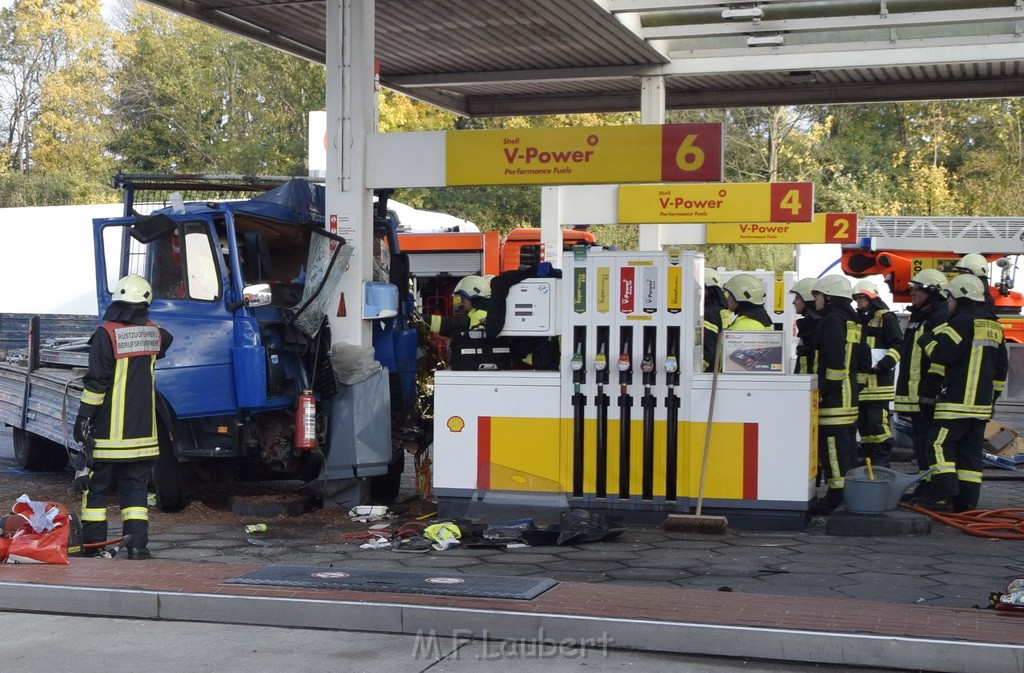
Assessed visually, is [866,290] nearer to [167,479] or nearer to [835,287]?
[835,287]

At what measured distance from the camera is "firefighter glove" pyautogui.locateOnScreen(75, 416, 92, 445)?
8570 millimetres

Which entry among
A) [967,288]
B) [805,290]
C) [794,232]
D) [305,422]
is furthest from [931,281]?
[794,232]

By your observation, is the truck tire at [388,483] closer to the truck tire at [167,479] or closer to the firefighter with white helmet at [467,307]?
the firefighter with white helmet at [467,307]

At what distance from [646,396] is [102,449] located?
4030mm

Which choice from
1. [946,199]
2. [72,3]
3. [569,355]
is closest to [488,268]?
[569,355]

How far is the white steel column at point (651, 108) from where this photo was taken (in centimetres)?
1711

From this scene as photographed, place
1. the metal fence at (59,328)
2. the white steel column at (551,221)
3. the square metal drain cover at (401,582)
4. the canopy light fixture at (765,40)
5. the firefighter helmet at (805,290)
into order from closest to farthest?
1. the square metal drain cover at (401,582)
2. the firefighter helmet at (805,290)
3. the metal fence at (59,328)
4. the canopy light fixture at (765,40)
5. the white steel column at (551,221)

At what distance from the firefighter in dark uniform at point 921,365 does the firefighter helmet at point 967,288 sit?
0.32 meters

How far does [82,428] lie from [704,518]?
176 inches

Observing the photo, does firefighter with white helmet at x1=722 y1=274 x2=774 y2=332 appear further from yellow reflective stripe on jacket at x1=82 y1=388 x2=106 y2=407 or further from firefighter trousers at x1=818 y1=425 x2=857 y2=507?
yellow reflective stripe on jacket at x1=82 y1=388 x2=106 y2=407

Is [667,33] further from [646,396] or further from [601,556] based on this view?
[601,556]

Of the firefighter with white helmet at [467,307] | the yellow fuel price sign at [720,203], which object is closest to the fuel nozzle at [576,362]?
the firefighter with white helmet at [467,307]

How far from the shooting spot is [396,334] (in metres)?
11.9

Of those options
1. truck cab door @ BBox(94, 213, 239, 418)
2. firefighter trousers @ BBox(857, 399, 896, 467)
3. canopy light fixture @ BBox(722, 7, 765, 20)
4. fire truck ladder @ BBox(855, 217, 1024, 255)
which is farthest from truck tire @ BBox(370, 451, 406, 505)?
fire truck ladder @ BBox(855, 217, 1024, 255)
